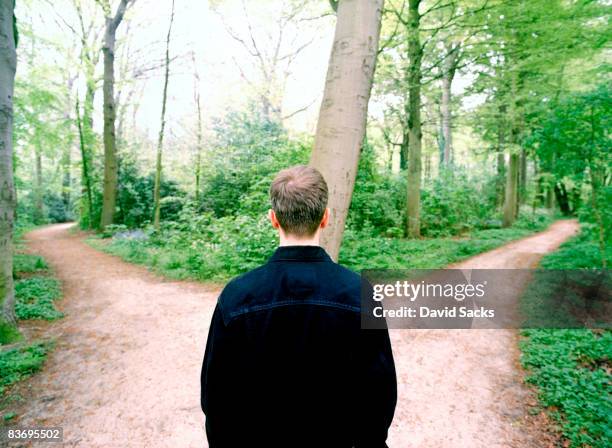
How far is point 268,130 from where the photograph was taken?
1380 cm

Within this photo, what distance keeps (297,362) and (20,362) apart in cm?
429

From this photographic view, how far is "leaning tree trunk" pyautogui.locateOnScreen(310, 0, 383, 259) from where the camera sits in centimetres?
309

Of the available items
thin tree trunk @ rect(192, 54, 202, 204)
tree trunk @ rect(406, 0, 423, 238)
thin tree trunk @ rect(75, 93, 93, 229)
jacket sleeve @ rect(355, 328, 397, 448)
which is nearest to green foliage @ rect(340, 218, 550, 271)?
tree trunk @ rect(406, 0, 423, 238)

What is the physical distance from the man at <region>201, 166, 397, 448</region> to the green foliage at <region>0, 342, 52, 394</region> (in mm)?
3597

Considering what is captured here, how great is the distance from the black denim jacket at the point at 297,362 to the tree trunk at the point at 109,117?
1641cm

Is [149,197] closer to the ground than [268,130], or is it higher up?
closer to the ground

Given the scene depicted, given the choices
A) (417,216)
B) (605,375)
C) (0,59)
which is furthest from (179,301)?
(417,216)

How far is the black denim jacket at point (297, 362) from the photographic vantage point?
1.30 metres

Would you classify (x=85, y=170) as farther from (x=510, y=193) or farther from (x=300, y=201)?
(x=510, y=193)

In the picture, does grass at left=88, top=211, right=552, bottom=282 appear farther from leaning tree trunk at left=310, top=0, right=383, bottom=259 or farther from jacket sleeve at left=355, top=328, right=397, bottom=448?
jacket sleeve at left=355, top=328, right=397, bottom=448

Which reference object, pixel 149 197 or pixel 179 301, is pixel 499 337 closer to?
pixel 179 301

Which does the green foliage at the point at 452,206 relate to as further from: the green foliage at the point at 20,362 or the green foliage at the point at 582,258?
the green foliage at the point at 20,362

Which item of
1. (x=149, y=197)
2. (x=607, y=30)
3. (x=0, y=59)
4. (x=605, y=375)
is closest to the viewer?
(x=605, y=375)

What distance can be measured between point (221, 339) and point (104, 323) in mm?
4954
